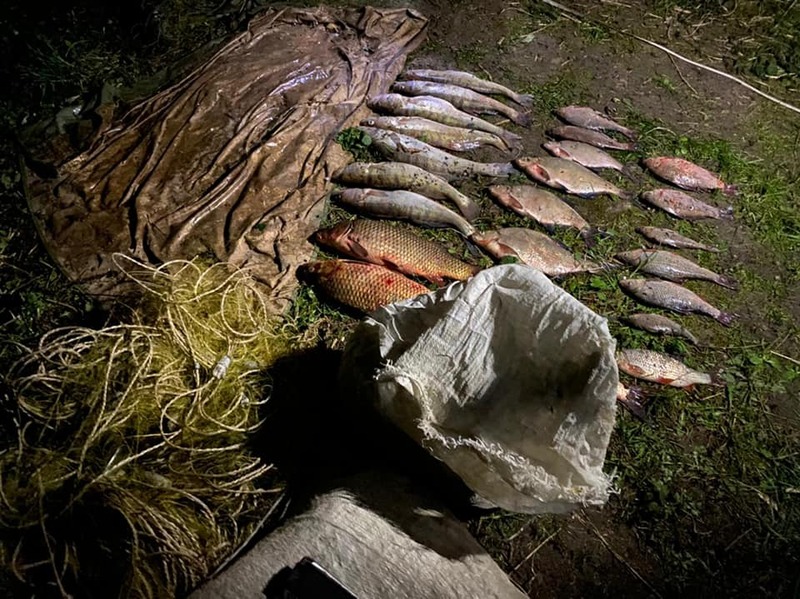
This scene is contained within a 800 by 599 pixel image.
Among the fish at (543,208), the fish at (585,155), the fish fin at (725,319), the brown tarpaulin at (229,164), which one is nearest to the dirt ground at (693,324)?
the fish fin at (725,319)

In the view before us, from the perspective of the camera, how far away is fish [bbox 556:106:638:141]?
Result: 4129mm

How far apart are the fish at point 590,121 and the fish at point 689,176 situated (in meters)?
0.38

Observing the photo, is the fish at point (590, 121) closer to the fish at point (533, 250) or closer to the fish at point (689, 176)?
the fish at point (689, 176)

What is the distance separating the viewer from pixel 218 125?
3846mm

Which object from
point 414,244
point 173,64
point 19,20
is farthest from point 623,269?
point 19,20

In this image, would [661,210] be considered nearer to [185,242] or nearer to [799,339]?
[799,339]

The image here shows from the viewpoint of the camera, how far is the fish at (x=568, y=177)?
3.75 metres

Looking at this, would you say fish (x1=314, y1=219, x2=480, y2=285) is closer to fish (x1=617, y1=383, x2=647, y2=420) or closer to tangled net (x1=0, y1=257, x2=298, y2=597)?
tangled net (x1=0, y1=257, x2=298, y2=597)

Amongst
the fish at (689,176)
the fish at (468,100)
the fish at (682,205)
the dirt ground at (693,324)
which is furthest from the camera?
the fish at (468,100)

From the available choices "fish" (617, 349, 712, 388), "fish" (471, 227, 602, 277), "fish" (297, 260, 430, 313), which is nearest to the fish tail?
"fish" (471, 227, 602, 277)

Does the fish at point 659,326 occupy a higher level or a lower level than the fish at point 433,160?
lower

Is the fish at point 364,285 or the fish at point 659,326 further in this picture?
the fish at point 659,326

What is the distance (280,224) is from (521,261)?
150 centimetres

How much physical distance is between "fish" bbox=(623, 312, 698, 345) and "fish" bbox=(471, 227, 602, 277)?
0.40 m
